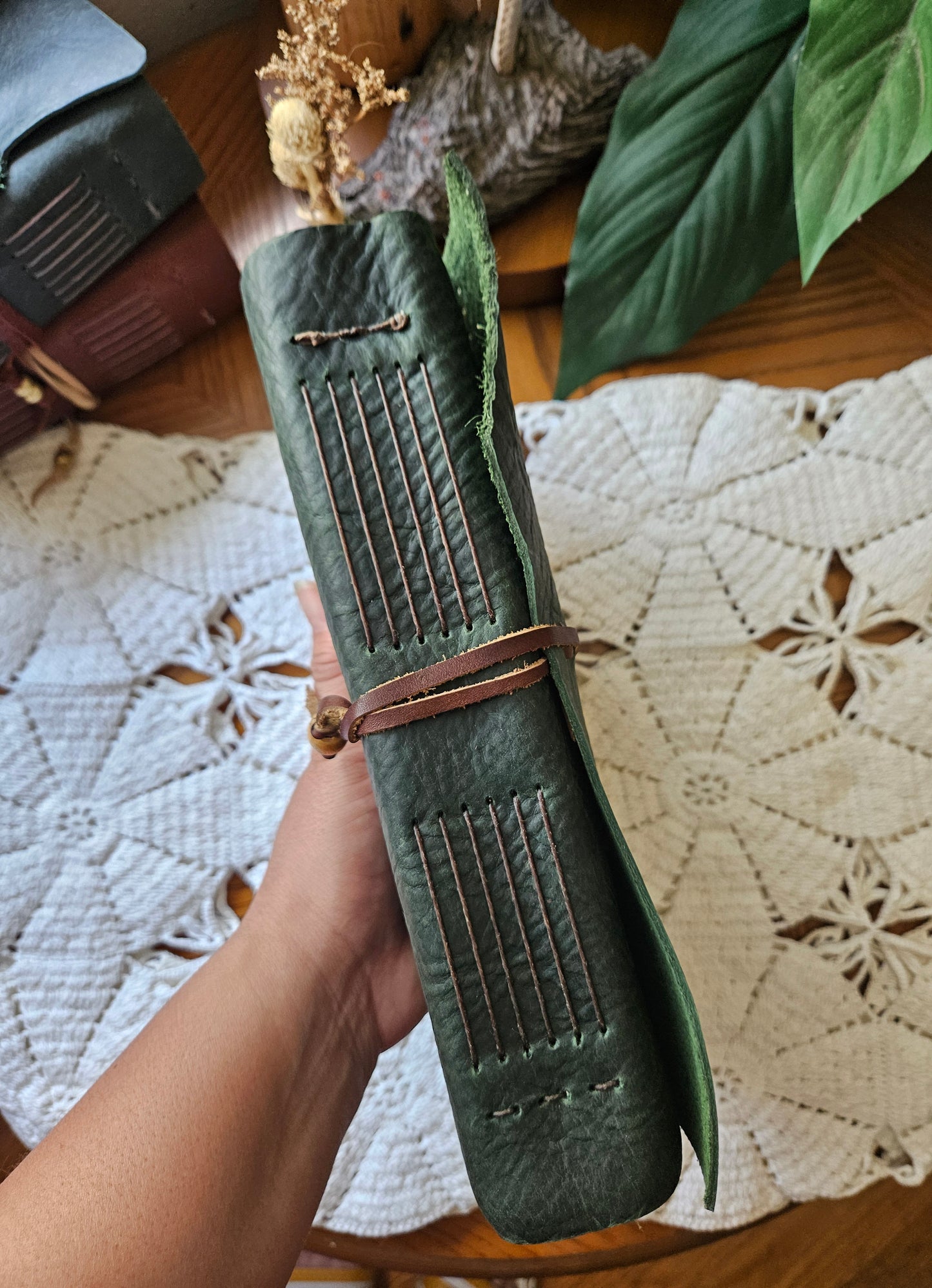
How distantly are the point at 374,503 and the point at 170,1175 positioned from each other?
343mm

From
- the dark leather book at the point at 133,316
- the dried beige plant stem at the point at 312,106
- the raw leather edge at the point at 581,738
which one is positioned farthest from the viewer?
the dark leather book at the point at 133,316

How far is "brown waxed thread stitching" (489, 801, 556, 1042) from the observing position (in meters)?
0.36

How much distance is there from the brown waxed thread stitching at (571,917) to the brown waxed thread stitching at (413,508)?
100mm

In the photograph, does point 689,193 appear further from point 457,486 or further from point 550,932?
point 550,932

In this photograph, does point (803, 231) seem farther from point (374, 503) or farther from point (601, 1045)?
point (601, 1045)

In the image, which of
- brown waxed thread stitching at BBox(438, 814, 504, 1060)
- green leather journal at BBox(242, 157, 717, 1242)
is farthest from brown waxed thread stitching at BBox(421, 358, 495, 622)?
brown waxed thread stitching at BBox(438, 814, 504, 1060)

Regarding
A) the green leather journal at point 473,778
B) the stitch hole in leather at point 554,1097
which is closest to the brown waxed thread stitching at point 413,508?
the green leather journal at point 473,778

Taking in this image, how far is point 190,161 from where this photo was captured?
549 mm

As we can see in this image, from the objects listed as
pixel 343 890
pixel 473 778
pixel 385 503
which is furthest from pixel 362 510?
pixel 343 890

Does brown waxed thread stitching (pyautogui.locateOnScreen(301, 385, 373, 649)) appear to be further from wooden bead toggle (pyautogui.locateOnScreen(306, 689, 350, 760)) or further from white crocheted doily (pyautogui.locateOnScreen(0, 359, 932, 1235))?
white crocheted doily (pyautogui.locateOnScreen(0, 359, 932, 1235))

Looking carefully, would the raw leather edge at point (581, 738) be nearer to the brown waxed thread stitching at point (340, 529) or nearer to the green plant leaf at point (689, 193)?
the brown waxed thread stitching at point (340, 529)

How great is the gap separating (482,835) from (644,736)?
0.25m

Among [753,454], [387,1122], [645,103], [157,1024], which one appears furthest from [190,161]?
[387,1122]

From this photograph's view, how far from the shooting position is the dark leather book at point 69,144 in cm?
50
